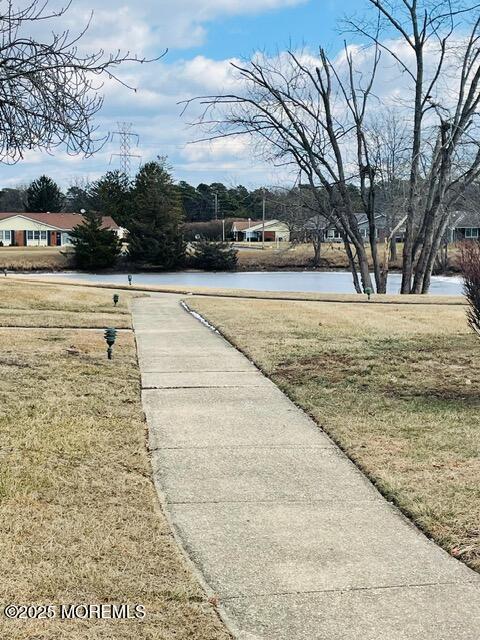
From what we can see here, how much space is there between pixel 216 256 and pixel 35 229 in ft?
96.8

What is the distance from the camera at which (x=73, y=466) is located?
17.9 feet

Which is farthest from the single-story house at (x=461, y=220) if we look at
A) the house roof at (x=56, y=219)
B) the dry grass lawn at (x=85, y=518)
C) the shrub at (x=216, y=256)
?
the house roof at (x=56, y=219)

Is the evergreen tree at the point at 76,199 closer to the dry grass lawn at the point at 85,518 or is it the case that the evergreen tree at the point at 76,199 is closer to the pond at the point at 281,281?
the pond at the point at 281,281

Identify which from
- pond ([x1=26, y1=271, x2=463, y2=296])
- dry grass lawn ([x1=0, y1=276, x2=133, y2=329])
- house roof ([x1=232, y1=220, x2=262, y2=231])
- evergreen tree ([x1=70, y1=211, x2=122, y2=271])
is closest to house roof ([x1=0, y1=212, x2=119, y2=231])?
house roof ([x1=232, y1=220, x2=262, y2=231])

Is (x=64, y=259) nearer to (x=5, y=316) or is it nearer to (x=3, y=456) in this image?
(x=5, y=316)

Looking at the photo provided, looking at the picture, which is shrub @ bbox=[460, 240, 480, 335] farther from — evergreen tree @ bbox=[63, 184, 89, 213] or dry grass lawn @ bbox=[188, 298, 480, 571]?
evergreen tree @ bbox=[63, 184, 89, 213]

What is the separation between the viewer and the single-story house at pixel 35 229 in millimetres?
81169

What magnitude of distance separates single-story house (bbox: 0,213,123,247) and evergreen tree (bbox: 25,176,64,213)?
12.8 m

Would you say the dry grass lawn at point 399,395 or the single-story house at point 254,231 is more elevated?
the single-story house at point 254,231

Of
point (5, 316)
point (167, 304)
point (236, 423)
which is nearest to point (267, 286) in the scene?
point (167, 304)

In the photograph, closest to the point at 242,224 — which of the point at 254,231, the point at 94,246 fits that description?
the point at 254,231

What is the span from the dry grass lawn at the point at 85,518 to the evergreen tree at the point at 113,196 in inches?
2971

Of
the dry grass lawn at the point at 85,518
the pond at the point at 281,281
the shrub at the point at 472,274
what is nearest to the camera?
the dry grass lawn at the point at 85,518

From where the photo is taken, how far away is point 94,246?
59312 mm
